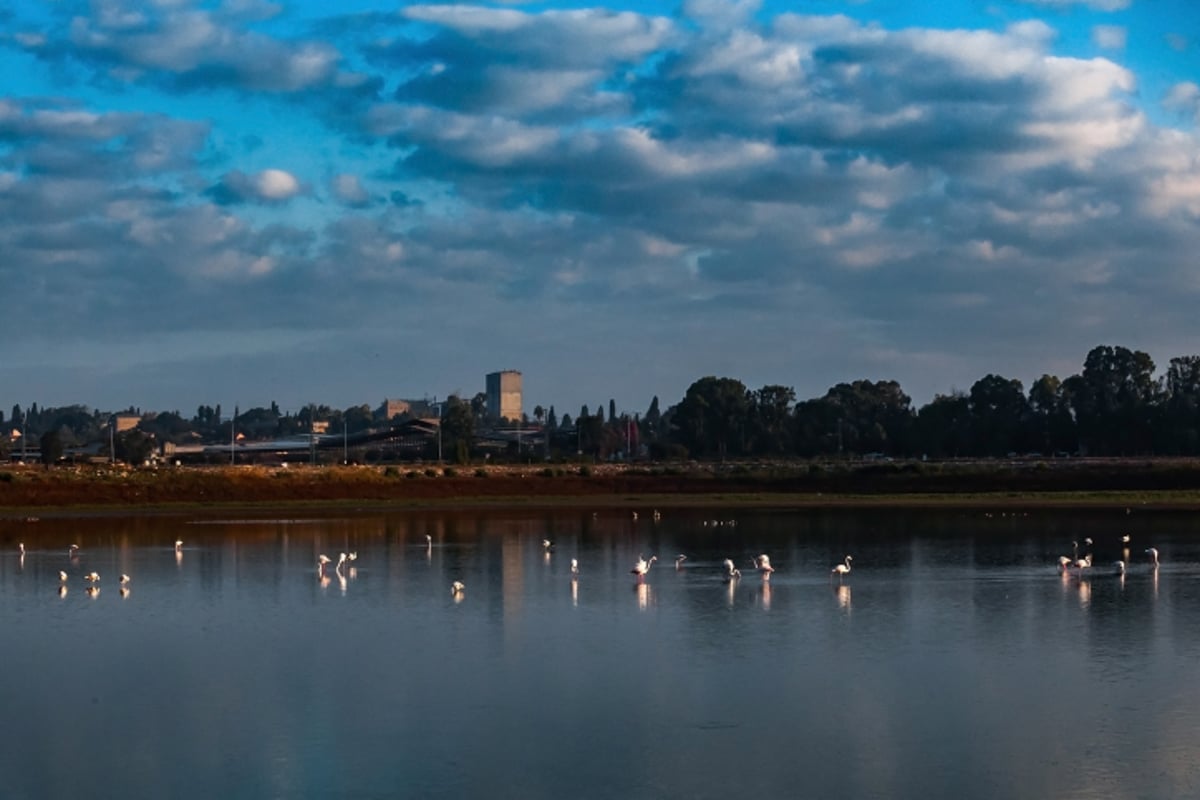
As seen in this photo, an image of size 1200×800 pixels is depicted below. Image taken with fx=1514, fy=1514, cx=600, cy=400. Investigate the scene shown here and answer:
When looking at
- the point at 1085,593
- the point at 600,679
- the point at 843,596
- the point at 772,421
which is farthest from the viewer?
the point at 772,421

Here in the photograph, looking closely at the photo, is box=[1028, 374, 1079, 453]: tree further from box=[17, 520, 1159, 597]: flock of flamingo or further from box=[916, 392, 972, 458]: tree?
box=[17, 520, 1159, 597]: flock of flamingo

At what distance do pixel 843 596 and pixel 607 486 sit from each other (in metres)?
68.7

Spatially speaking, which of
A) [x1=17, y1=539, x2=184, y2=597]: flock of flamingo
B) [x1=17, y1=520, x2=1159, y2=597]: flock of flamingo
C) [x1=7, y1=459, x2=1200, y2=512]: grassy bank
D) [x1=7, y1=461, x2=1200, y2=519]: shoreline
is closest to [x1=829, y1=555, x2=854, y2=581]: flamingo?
[x1=17, y1=520, x2=1159, y2=597]: flock of flamingo

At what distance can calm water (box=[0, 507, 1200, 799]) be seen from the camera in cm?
1898

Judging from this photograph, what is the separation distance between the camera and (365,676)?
26547 millimetres

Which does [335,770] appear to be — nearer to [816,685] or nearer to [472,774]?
[472,774]

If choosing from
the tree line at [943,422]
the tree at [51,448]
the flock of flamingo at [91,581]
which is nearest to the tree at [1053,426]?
the tree line at [943,422]

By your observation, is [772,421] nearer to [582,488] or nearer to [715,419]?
[715,419]

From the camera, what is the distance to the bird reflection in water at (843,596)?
3628 cm

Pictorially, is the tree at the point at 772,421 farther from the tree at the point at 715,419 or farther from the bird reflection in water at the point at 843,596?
the bird reflection in water at the point at 843,596

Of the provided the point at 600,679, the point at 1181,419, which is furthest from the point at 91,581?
the point at 1181,419

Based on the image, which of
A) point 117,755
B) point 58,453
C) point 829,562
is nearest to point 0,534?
point 829,562

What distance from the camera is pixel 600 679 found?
2598 cm

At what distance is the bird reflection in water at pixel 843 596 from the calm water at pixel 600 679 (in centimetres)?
14
